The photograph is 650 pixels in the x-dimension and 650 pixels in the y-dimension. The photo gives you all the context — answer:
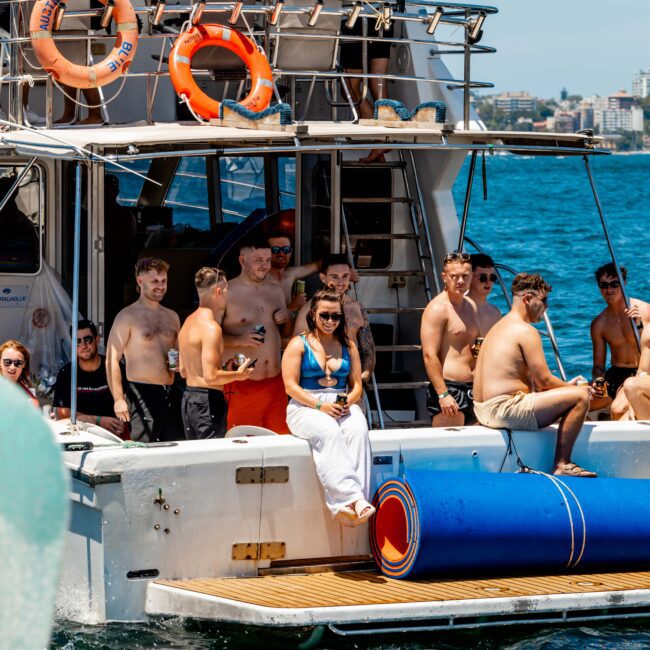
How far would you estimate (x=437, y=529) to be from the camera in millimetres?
7125

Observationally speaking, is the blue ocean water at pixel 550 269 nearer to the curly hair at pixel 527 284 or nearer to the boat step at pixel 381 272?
the curly hair at pixel 527 284

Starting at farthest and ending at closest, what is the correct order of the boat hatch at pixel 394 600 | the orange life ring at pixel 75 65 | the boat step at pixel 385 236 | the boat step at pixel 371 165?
the boat step at pixel 371 165, the boat step at pixel 385 236, the orange life ring at pixel 75 65, the boat hatch at pixel 394 600

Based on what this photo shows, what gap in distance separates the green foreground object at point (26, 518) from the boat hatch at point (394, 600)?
4156 mm

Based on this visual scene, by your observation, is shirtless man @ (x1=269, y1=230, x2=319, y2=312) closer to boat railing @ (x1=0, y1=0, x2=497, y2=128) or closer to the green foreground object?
boat railing @ (x1=0, y1=0, x2=497, y2=128)

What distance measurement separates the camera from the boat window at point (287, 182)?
35.0 ft

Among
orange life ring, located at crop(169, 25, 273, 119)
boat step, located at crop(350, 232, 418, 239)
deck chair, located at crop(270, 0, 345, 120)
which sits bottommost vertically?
boat step, located at crop(350, 232, 418, 239)

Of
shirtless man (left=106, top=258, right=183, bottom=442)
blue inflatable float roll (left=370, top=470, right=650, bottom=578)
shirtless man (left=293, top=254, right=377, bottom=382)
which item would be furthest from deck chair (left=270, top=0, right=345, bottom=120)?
blue inflatable float roll (left=370, top=470, right=650, bottom=578)

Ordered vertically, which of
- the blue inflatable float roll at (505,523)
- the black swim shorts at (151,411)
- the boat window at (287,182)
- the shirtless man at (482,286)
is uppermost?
the boat window at (287,182)

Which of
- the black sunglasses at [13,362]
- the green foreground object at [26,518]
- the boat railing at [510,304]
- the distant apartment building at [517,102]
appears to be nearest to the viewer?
the green foreground object at [26,518]

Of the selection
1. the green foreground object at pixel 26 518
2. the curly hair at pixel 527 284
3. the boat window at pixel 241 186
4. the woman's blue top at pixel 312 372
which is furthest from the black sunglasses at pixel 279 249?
the green foreground object at pixel 26 518

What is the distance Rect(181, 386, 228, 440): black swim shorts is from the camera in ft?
26.3

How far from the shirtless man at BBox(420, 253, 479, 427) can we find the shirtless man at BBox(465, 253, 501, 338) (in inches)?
7.1

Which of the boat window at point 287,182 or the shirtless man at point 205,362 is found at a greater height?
the boat window at point 287,182

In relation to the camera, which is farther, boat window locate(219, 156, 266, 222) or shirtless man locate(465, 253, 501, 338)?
boat window locate(219, 156, 266, 222)
